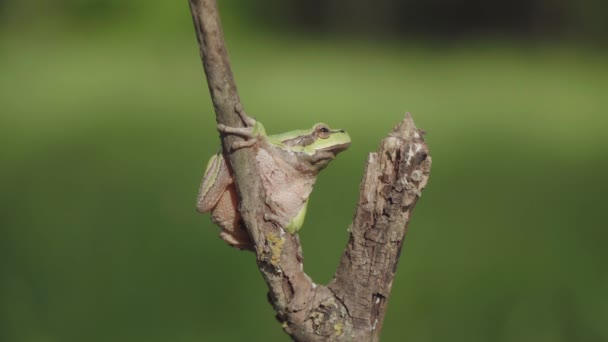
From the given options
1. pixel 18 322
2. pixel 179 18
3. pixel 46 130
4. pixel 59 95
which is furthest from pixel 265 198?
pixel 179 18

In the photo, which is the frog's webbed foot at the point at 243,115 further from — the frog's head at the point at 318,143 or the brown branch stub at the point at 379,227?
the brown branch stub at the point at 379,227

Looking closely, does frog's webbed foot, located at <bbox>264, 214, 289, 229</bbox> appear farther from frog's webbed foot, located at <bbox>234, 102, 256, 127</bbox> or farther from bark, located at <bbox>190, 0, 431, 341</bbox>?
frog's webbed foot, located at <bbox>234, 102, 256, 127</bbox>

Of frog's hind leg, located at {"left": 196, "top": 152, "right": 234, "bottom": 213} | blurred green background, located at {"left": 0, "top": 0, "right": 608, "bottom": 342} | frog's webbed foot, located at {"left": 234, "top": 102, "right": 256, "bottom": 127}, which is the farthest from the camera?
blurred green background, located at {"left": 0, "top": 0, "right": 608, "bottom": 342}

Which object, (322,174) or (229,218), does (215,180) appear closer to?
(229,218)

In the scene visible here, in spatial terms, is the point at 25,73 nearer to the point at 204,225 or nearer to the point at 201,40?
the point at 204,225

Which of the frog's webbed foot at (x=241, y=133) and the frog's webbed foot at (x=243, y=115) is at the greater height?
the frog's webbed foot at (x=243, y=115)

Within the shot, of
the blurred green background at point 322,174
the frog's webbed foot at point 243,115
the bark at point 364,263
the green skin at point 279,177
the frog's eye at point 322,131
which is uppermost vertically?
the frog's webbed foot at point 243,115

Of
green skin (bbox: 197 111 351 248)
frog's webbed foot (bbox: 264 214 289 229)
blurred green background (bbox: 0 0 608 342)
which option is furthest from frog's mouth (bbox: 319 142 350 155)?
blurred green background (bbox: 0 0 608 342)

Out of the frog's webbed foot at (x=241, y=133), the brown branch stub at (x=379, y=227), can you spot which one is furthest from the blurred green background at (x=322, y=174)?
the frog's webbed foot at (x=241, y=133)
